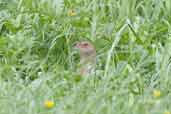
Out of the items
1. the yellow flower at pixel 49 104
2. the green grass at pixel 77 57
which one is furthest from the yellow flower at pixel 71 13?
the yellow flower at pixel 49 104

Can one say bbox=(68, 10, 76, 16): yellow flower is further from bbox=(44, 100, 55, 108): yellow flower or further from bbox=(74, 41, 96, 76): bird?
bbox=(44, 100, 55, 108): yellow flower

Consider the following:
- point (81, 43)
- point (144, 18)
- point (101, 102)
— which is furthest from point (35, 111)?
point (144, 18)

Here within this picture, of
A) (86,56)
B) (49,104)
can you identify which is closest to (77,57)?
(86,56)

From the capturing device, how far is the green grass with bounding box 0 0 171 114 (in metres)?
4.44

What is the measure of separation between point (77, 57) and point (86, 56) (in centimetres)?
43

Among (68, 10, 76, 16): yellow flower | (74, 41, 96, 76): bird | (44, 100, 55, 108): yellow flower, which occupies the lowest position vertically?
(44, 100, 55, 108): yellow flower

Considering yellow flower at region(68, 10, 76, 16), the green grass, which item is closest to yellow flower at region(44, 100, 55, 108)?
the green grass

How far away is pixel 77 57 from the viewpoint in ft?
20.0

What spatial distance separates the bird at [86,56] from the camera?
5511 millimetres

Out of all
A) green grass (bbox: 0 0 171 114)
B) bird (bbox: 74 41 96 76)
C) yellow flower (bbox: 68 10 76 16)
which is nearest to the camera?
green grass (bbox: 0 0 171 114)

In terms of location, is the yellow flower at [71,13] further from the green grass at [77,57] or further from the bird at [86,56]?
the bird at [86,56]

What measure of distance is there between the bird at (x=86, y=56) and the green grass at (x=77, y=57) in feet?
0.33

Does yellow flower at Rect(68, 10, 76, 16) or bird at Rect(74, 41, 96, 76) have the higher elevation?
yellow flower at Rect(68, 10, 76, 16)

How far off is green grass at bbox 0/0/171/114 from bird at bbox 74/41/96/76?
0.33 ft
